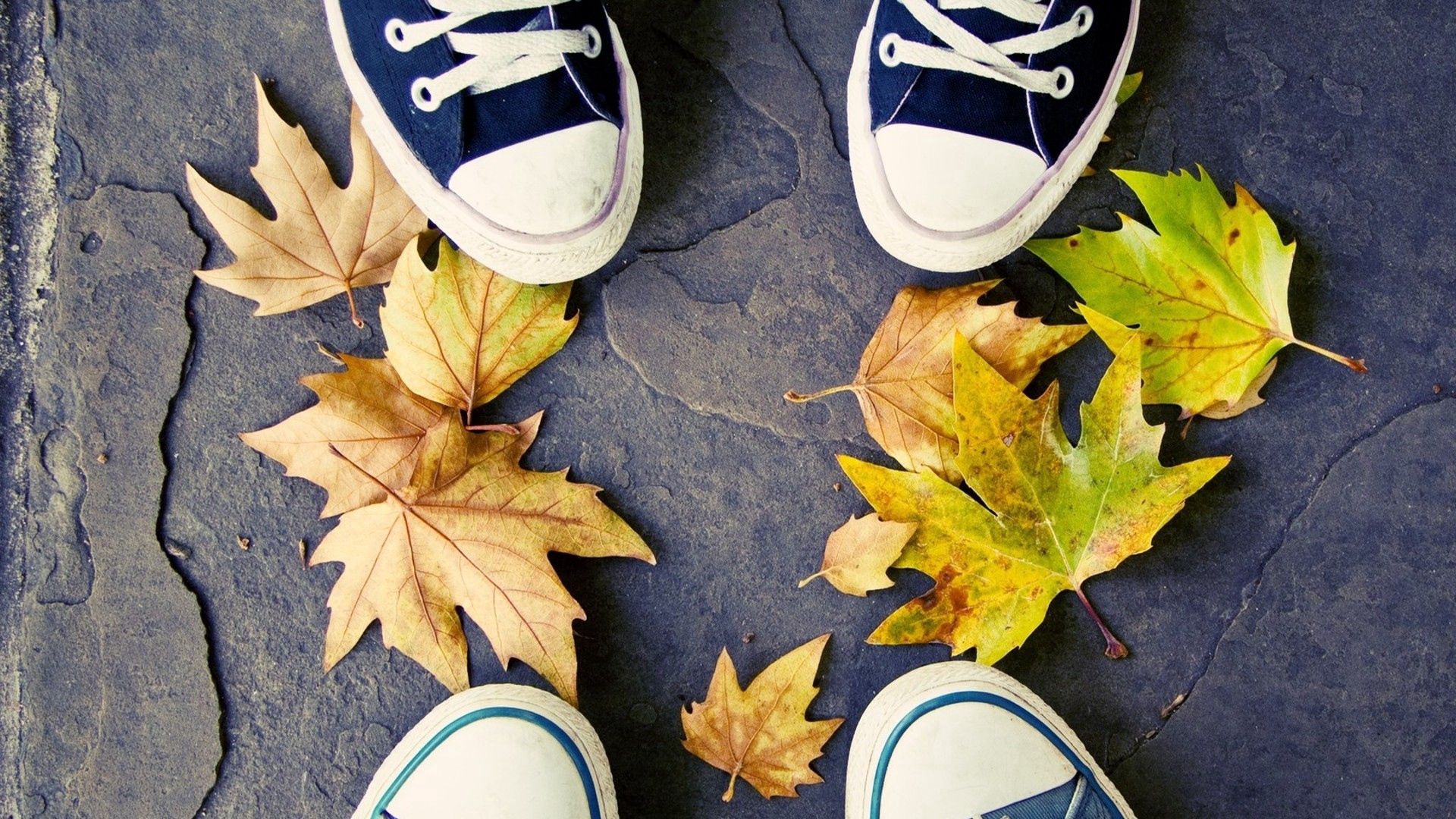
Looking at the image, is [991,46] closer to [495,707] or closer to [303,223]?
[303,223]

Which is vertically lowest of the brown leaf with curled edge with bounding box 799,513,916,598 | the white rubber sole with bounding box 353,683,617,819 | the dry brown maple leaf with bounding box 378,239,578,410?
the white rubber sole with bounding box 353,683,617,819

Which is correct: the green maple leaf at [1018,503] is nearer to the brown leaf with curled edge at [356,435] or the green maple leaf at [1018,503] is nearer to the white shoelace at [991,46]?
the white shoelace at [991,46]

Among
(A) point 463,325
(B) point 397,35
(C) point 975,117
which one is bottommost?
(A) point 463,325

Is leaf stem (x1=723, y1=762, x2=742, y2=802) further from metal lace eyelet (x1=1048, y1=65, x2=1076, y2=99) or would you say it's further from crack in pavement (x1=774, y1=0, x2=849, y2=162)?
metal lace eyelet (x1=1048, y1=65, x2=1076, y2=99)

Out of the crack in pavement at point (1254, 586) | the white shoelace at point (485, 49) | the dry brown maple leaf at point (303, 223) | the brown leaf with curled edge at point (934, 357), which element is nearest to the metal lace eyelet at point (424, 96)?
the white shoelace at point (485, 49)

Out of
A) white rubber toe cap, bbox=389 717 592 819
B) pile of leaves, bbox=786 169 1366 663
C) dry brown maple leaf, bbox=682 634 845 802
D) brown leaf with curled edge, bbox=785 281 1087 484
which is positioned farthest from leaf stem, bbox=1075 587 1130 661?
white rubber toe cap, bbox=389 717 592 819

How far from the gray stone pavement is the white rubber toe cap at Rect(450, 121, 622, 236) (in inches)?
7.5

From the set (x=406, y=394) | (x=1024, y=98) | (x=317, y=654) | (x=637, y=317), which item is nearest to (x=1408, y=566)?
(x=1024, y=98)

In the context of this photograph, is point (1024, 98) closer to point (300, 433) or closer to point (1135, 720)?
A: point (1135, 720)

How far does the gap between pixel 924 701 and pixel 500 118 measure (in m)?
0.99

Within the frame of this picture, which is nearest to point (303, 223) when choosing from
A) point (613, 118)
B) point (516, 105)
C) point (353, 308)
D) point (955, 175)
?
point (353, 308)

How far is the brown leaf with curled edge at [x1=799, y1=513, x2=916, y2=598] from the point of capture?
1.30 meters

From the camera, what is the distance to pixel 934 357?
1321mm

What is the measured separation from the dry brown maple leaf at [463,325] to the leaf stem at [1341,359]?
3.50 feet
